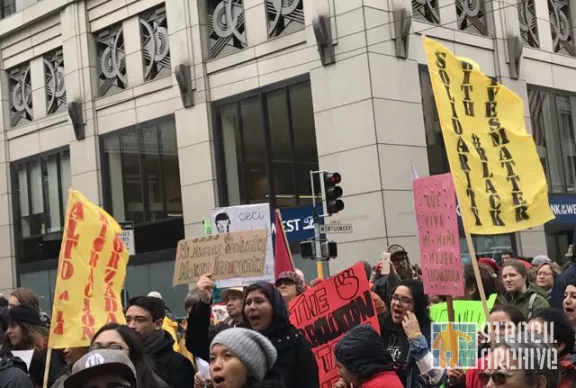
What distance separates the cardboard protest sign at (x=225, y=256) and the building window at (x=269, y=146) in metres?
11.8

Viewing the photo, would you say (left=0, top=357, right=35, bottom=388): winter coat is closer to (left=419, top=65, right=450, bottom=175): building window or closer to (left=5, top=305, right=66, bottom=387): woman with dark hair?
(left=5, top=305, right=66, bottom=387): woman with dark hair

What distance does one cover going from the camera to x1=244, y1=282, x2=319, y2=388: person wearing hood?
565 cm

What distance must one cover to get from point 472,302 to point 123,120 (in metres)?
19.2

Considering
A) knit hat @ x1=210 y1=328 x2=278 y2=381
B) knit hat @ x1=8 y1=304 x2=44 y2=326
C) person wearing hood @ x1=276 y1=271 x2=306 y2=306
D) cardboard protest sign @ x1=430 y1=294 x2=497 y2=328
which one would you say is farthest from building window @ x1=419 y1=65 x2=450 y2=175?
knit hat @ x1=210 y1=328 x2=278 y2=381

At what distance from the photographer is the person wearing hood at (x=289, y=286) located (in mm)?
7785

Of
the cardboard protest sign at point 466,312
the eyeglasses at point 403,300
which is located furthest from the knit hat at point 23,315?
the cardboard protest sign at point 466,312

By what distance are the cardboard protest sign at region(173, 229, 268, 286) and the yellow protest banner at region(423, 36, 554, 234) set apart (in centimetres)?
236

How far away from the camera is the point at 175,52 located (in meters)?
23.2

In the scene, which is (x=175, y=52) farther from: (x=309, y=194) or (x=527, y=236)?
(x=527, y=236)

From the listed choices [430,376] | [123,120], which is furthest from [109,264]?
[123,120]

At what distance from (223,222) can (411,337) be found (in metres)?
6.41

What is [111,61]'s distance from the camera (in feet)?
85.0

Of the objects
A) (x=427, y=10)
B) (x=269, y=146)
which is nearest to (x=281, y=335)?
(x=269, y=146)

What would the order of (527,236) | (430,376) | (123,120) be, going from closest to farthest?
(430,376) → (527,236) → (123,120)
